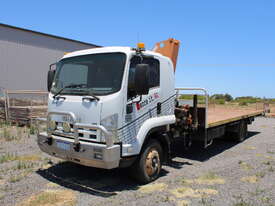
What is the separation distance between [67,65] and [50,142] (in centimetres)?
150

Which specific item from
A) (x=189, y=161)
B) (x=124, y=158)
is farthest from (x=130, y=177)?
(x=189, y=161)

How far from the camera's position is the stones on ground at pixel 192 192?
406 centimetres

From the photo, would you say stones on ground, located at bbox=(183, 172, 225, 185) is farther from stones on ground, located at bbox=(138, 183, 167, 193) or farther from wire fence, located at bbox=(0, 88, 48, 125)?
wire fence, located at bbox=(0, 88, 48, 125)

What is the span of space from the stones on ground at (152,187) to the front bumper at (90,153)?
2.72 feet

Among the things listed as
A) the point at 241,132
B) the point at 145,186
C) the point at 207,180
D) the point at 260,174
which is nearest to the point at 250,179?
the point at 260,174

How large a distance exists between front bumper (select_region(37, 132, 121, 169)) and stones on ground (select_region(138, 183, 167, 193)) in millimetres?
828

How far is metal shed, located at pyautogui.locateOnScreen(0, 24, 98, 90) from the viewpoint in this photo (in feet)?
48.1

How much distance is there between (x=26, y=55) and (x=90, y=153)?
14.1 meters

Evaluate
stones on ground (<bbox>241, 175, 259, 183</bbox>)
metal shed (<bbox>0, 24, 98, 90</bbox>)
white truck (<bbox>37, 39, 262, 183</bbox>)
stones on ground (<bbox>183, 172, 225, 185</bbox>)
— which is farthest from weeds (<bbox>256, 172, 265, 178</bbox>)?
metal shed (<bbox>0, 24, 98, 90</bbox>)

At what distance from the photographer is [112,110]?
12.4 feet

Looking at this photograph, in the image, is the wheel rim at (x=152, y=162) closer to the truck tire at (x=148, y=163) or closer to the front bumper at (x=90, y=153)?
the truck tire at (x=148, y=163)

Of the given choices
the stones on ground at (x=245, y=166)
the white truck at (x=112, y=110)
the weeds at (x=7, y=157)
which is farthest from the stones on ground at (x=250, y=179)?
the weeds at (x=7, y=157)

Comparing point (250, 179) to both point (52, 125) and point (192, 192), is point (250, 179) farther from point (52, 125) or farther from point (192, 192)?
point (52, 125)

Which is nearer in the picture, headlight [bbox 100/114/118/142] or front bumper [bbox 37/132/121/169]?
front bumper [bbox 37/132/121/169]
